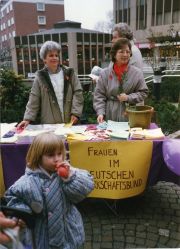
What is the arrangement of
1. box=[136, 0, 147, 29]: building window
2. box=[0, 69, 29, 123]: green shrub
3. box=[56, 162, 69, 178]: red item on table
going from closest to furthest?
box=[56, 162, 69, 178]: red item on table → box=[0, 69, 29, 123]: green shrub → box=[136, 0, 147, 29]: building window

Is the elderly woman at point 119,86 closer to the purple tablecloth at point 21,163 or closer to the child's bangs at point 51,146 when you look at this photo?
the purple tablecloth at point 21,163

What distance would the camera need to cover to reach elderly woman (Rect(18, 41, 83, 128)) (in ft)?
10.7

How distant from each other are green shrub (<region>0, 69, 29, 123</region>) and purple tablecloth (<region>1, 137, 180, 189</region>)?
2775mm

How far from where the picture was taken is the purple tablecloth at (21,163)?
108 inches

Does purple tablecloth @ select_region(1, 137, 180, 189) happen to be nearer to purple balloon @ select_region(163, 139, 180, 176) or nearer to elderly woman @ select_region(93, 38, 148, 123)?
purple balloon @ select_region(163, 139, 180, 176)

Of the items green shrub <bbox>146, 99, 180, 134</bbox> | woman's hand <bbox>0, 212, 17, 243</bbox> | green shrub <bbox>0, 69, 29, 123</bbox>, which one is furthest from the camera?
green shrub <bbox>0, 69, 29, 123</bbox>

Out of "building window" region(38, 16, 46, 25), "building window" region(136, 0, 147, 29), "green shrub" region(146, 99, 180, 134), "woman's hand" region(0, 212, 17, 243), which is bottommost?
"green shrub" region(146, 99, 180, 134)

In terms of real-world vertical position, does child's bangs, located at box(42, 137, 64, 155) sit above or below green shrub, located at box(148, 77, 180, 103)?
above

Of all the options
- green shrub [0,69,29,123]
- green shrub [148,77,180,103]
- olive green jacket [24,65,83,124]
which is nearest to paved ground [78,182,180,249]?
olive green jacket [24,65,83,124]

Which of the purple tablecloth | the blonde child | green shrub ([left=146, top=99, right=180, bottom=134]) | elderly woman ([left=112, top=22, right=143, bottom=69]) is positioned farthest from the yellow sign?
→ green shrub ([left=146, top=99, right=180, bottom=134])

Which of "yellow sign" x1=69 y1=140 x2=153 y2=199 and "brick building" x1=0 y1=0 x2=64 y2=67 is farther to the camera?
"yellow sign" x1=69 y1=140 x2=153 y2=199

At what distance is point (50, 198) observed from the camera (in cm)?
171

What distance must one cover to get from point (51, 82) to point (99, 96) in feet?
1.79

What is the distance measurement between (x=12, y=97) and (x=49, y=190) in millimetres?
4186
